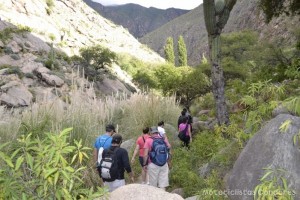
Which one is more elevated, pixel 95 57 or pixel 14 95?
pixel 95 57

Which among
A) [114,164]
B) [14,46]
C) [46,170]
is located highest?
[14,46]

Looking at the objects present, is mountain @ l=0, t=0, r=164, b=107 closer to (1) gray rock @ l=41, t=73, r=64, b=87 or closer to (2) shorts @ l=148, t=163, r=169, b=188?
(1) gray rock @ l=41, t=73, r=64, b=87

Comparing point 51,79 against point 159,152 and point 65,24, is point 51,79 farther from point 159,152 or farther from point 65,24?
point 65,24

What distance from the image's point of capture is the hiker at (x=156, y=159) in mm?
5730

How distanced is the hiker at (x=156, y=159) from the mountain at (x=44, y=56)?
94.0 inches

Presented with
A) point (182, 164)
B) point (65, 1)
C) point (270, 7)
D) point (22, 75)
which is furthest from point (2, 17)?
point (182, 164)

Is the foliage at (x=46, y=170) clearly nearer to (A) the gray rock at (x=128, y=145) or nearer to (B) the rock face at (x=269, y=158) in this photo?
(B) the rock face at (x=269, y=158)

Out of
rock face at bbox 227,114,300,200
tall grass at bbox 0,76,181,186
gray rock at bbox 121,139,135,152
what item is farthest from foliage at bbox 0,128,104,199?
gray rock at bbox 121,139,135,152

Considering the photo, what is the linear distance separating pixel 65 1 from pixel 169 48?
21.0 metres

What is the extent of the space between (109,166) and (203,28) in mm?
127689

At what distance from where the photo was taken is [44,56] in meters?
29.8

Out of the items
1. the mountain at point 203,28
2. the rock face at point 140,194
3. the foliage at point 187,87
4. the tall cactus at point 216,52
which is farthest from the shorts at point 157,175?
the mountain at point 203,28

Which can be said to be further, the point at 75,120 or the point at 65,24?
the point at 65,24

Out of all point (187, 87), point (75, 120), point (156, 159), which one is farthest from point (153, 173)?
point (187, 87)
